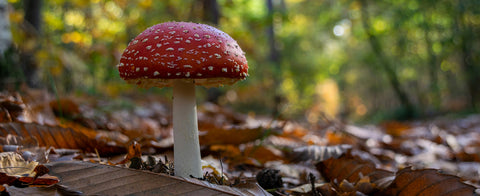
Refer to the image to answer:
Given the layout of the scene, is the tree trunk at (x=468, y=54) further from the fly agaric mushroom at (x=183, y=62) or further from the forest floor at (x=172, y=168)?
the fly agaric mushroom at (x=183, y=62)

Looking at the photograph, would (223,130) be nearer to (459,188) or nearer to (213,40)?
(213,40)

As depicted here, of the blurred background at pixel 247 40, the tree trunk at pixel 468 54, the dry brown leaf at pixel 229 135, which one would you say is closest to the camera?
the dry brown leaf at pixel 229 135

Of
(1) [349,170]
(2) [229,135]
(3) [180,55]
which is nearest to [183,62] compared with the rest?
(3) [180,55]

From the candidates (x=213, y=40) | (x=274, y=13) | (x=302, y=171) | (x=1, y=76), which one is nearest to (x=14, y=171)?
(x=213, y=40)

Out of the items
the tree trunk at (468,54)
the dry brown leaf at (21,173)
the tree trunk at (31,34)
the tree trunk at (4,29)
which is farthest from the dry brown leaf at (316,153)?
the tree trunk at (468,54)

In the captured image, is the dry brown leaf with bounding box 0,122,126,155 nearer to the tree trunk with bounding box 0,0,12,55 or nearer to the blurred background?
the blurred background

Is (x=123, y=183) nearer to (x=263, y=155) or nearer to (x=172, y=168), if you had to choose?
(x=172, y=168)
